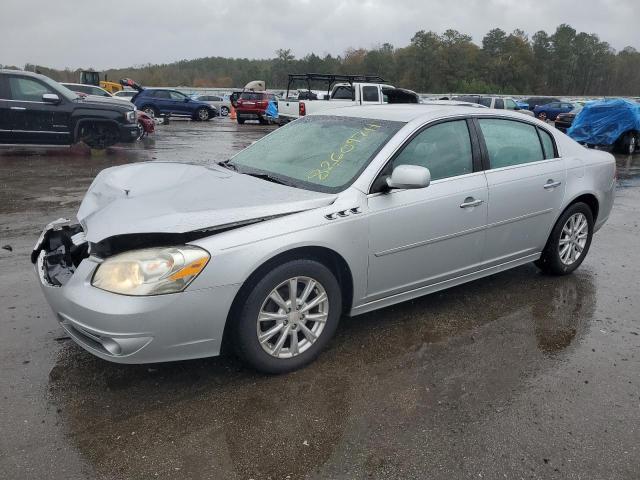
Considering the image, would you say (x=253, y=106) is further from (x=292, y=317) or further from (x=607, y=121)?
(x=292, y=317)

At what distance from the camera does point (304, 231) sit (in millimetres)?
3080

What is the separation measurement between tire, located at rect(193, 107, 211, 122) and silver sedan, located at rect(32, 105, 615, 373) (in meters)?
24.4

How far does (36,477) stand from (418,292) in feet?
8.29

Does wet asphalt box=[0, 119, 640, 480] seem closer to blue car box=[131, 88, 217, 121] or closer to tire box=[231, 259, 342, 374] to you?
tire box=[231, 259, 342, 374]

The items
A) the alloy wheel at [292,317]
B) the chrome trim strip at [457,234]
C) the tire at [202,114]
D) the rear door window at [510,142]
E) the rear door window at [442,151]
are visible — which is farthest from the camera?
the tire at [202,114]

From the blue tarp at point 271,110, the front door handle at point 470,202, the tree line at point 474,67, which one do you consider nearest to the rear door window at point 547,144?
the front door handle at point 470,202

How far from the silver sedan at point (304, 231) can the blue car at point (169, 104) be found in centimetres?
2288

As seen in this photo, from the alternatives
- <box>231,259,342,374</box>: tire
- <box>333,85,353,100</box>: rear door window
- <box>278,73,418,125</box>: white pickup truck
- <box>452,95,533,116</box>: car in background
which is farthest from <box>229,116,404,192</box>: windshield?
<box>452,95,533,116</box>: car in background

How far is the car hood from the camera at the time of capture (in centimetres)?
287

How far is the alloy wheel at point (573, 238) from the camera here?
4.86 m

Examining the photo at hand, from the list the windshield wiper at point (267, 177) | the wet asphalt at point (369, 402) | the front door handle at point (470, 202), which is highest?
the windshield wiper at point (267, 177)

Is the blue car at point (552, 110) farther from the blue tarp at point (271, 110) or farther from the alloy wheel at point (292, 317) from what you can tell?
the alloy wheel at point (292, 317)

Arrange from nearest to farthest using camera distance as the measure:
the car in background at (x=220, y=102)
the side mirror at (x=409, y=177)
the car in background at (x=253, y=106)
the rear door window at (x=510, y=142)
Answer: the side mirror at (x=409, y=177), the rear door window at (x=510, y=142), the car in background at (x=253, y=106), the car in background at (x=220, y=102)

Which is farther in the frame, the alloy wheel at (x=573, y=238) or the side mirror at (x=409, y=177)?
the alloy wheel at (x=573, y=238)
